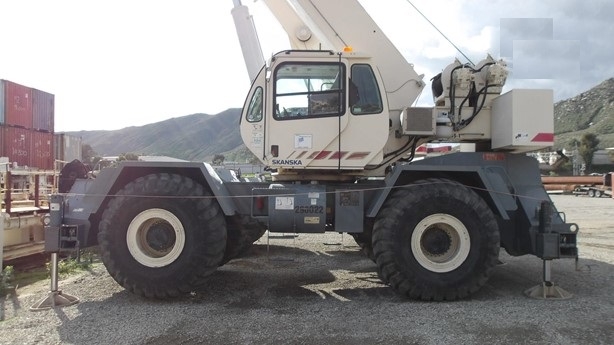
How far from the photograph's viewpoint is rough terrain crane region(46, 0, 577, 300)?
21.6ft

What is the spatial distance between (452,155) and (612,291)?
3026 mm

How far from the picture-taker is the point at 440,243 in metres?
6.71

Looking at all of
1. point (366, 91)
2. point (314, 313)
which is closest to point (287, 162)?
point (366, 91)

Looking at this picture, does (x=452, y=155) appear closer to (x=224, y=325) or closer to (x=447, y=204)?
(x=447, y=204)

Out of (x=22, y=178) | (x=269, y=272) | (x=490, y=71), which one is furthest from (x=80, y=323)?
(x=22, y=178)

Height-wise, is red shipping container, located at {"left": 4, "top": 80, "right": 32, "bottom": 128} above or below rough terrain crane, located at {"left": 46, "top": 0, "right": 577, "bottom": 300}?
above

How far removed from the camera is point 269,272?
8.48 metres

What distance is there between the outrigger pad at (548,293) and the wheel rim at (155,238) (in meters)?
4.98

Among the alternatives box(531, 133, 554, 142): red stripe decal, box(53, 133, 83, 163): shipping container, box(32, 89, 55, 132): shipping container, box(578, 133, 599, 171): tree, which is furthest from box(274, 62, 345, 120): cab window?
box(578, 133, 599, 171): tree

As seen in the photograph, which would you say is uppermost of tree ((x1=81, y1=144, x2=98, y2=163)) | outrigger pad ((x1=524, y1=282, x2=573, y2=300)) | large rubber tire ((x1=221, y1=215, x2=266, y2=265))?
tree ((x1=81, y1=144, x2=98, y2=163))

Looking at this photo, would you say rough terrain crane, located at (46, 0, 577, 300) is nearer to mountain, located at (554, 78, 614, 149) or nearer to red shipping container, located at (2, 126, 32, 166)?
red shipping container, located at (2, 126, 32, 166)

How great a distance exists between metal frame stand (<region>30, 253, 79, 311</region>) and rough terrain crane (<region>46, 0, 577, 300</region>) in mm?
334

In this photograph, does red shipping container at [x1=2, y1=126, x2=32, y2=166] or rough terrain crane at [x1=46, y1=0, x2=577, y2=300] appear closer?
rough terrain crane at [x1=46, y1=0, x2=577, y2=300]

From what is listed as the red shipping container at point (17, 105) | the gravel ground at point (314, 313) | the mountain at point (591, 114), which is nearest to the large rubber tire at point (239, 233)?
the gravel ground at point (314, 313)
